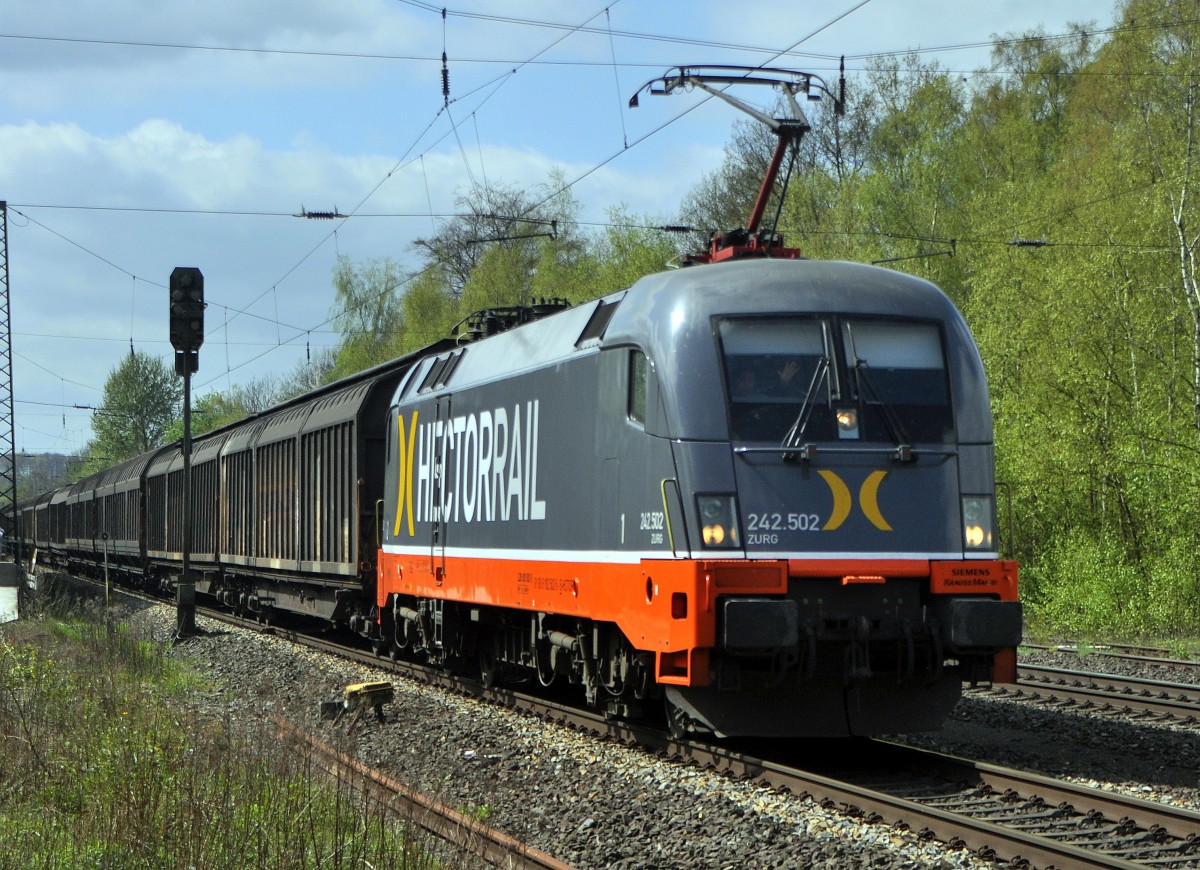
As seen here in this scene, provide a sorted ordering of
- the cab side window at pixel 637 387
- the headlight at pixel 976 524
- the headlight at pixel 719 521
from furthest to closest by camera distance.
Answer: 1. the cab side window at pixel 637 387
2. the headlight at pixel 976 524
3. the headlight at pixel 719 521

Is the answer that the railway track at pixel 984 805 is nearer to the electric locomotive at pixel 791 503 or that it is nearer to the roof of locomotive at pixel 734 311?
the electric locomotive at pixel 791 503

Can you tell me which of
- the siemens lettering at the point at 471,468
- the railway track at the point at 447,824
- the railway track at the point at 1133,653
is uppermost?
the siemens lettering at the point at 471,468

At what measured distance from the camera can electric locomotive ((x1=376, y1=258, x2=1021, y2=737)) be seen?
850 cm

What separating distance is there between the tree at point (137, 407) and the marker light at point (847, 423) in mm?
107009

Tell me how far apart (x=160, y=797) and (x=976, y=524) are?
16.9 feet

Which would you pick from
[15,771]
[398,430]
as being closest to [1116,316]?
[398,430]

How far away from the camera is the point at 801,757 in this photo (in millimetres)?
9422

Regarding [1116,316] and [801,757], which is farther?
[1116,316]

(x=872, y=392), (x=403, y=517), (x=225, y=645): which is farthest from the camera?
(x=225, y=645)

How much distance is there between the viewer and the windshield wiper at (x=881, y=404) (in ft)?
29.0

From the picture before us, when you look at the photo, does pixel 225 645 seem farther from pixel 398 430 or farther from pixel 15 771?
pixel 15 771

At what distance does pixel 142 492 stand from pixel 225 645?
1488cm

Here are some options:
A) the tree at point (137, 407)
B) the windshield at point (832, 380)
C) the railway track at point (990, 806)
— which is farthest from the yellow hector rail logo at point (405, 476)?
the tree at point (137, 407)

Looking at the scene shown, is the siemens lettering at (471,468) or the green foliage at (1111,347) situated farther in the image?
the green foliage at (1111,347)
